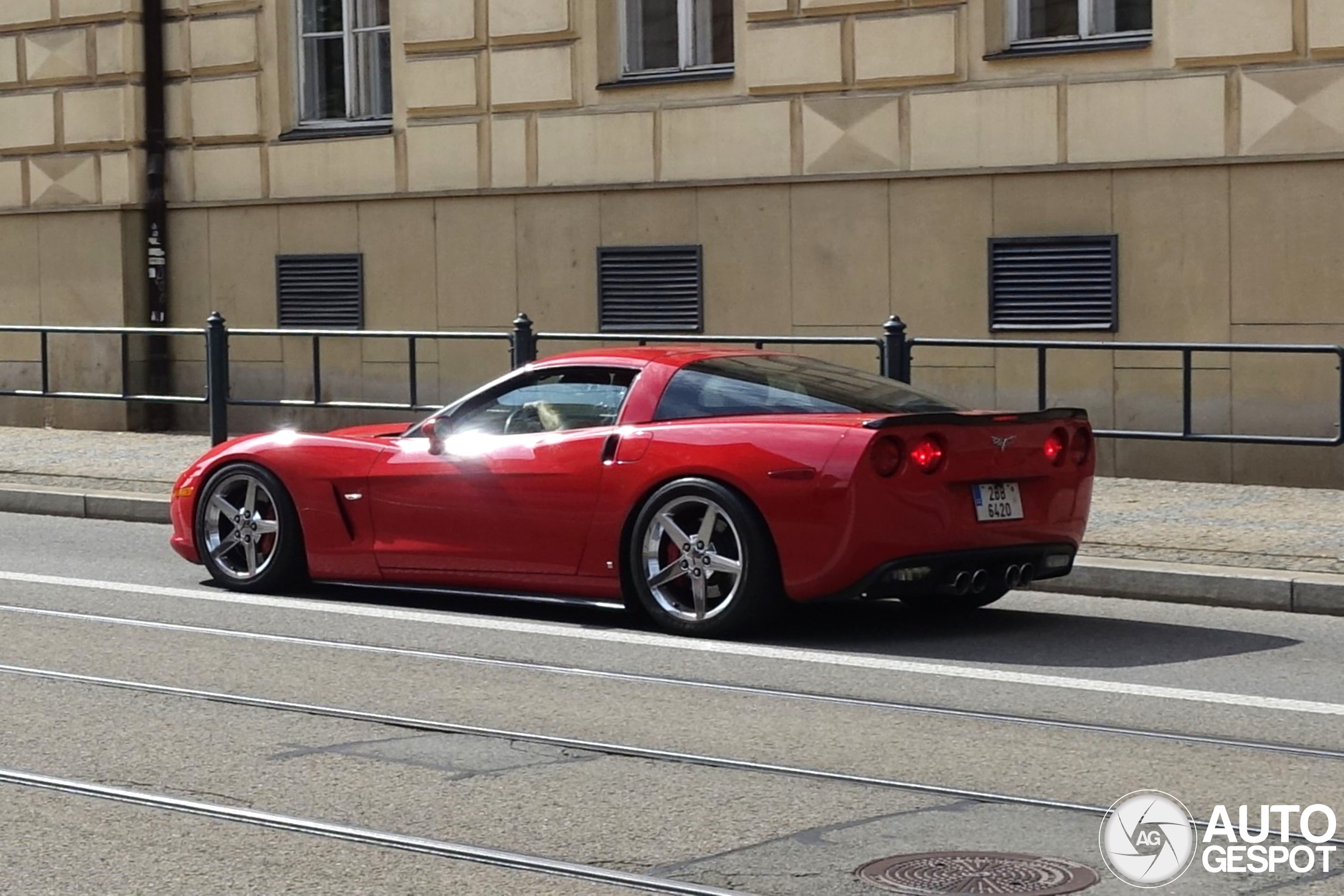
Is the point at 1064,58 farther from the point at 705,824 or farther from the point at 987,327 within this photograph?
the point at 705,824

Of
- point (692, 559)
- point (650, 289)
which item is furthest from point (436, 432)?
point (650, 289)

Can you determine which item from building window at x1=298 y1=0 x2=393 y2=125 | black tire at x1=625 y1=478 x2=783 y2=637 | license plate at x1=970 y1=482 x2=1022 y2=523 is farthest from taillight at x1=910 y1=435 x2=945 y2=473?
building window at x1=298 y1=0 x2=393 y2=125

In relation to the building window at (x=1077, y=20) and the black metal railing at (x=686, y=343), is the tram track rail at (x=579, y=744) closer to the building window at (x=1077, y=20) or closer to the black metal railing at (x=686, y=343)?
the black metal railing at (x=686, y=343)

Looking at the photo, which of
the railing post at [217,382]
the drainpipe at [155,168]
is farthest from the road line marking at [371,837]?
the drainpipe at [155,168]

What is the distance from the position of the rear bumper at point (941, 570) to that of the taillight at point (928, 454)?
0.35m

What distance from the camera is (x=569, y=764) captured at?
710 centimetres

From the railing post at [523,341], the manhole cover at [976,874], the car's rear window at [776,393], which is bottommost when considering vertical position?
the manhole cover at [976,874]

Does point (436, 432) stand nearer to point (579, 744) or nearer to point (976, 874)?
point (579, 744)

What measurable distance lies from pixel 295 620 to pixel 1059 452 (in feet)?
11.2

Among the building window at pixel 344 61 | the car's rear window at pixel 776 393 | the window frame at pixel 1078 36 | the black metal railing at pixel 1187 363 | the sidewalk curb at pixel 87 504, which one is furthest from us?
the building window at pixel 344 61

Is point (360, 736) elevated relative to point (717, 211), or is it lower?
lower

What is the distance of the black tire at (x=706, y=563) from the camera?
952 cm

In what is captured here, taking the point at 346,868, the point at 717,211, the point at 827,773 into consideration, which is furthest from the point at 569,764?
the point at 717,211

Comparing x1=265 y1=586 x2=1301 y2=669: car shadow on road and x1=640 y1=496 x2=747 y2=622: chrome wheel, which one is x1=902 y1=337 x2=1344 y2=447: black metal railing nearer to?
x1=265 y1=586 x2=1301 y2=669: car shadow on road
